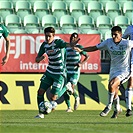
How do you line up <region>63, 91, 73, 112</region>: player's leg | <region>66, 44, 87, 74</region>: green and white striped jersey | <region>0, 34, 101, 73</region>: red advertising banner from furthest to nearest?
<region>0, 34, 101, 73</region>: red advertising banner
<region>66, 44, 87, 74</region>: green and white striped jersey
<region>63, 91, 73, 112</region>: player's leg

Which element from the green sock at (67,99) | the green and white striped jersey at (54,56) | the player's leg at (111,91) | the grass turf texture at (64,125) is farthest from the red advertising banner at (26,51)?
the grass turf texture at (64,125)

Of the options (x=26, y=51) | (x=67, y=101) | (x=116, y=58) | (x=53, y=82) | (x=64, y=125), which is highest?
(x=116, y=58)

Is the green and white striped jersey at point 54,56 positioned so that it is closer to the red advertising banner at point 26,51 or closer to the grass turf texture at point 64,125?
the grass turf texture at point 64,125

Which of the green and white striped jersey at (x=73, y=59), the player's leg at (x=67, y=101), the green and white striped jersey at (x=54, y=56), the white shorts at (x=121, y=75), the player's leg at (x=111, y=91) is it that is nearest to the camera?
the player's leg at (x=111, y=91)

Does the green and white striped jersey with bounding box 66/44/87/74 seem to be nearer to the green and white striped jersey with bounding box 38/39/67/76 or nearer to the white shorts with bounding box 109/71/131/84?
the green and white striped jersey with bounding box 38/39/67/76

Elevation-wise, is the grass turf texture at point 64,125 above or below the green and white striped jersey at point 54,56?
below

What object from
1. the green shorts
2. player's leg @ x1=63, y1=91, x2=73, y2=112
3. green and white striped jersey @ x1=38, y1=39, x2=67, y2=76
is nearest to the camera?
green and white striped jersey @ x1=38, y1=39, x2=67, y2=76

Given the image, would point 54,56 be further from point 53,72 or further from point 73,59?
point 73,59

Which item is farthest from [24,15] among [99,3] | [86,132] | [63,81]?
[86,132]

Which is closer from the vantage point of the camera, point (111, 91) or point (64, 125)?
point (64, 125)

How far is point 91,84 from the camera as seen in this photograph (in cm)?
1622


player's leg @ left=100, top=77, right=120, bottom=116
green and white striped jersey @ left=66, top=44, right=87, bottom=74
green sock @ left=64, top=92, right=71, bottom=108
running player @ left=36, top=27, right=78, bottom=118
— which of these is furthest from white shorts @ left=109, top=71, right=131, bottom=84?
green and white striped jersey @ left=66, top=44, right=87, bottom=74

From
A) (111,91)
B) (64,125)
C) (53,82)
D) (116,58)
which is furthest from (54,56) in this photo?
(64,125)

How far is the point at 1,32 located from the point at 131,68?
2778 millimetres
